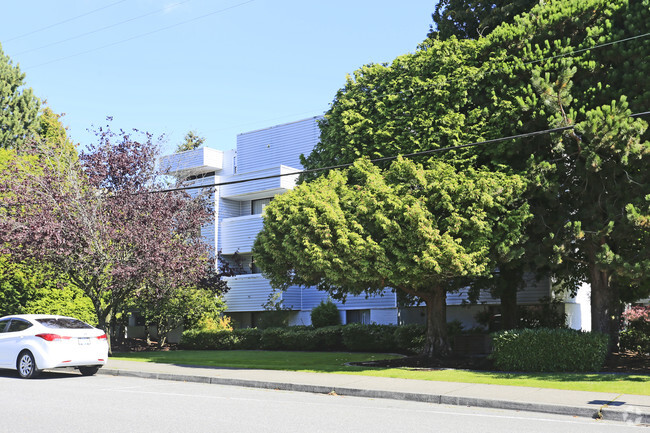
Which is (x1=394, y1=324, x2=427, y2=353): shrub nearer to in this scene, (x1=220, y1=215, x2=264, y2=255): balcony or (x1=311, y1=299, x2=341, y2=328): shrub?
(x1=311, y1=299, x2=341, y2=328): shrub

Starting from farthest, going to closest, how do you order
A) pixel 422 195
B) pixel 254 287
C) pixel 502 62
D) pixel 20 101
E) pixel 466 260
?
pixel 20 101 → pixel 254 287 → pixel 502 62 → pixel 422 195 → pixel 466 260

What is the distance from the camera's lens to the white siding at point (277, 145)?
33.0m

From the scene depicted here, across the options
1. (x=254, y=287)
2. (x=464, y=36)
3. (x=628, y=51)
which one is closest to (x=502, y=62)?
(x=628, y=51)

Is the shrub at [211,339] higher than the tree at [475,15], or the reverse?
the tree at [475,15]

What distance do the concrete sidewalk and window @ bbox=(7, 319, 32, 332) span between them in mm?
2594

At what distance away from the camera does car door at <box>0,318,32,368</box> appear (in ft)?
50.2

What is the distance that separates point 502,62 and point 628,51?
331 centimetres

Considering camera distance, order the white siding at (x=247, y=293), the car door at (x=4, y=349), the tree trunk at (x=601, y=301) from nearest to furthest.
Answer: the car door at (x=4, y=349), the tree trunk at (x=601, y=301), the white siding at (x=247, y=293)

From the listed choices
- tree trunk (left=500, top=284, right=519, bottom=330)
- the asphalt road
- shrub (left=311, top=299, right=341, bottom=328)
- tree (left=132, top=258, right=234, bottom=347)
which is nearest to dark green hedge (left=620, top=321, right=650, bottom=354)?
tree trunk (left=500, top=284, right=519, bottom=330)

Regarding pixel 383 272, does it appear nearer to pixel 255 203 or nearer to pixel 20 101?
pixel 255 203

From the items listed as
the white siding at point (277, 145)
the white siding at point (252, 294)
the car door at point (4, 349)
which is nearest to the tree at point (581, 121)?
the car door at point (4, 349)

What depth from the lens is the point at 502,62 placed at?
715 inches

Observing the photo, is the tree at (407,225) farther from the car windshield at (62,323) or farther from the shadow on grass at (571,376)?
the car windshield at (62,323)

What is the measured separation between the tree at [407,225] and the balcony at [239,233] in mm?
14780
